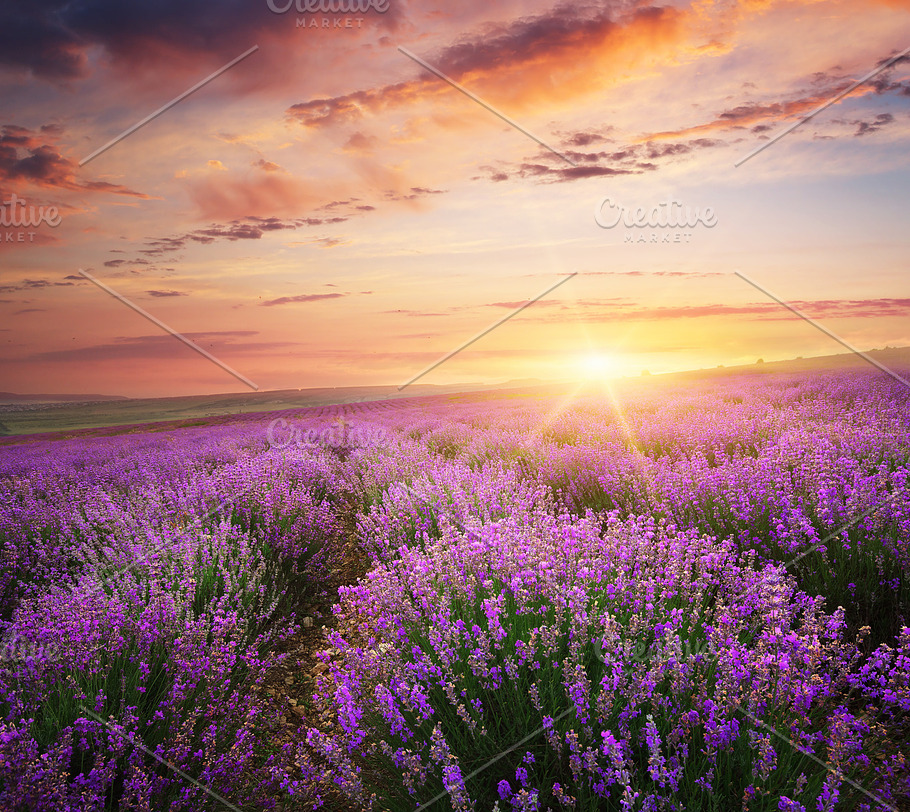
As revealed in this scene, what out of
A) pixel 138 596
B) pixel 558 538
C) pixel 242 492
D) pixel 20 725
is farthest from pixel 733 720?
pixel 242 492

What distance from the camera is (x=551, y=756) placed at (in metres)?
1.99

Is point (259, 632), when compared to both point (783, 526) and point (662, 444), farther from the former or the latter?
point (662, 444)

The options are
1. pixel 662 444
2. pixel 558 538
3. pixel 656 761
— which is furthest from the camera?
pixel 662 444

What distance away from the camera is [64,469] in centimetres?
973

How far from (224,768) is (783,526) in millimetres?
3631

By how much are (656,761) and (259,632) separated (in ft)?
10.6

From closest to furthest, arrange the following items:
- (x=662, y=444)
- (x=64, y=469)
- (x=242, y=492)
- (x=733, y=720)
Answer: (x=733, y=720), (x=242, y=492), (x=662, y=444), (x=64, y=469)

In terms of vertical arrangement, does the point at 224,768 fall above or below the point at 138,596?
below

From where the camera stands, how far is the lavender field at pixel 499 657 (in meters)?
1.79

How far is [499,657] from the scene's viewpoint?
228 centimetres

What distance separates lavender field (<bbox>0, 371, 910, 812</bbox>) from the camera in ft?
5.87

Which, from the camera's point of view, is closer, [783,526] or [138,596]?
[138,596]

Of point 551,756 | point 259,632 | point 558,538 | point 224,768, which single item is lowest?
point 259,632

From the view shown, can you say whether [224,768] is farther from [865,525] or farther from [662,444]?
[662,444]
